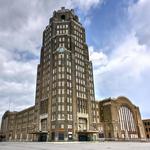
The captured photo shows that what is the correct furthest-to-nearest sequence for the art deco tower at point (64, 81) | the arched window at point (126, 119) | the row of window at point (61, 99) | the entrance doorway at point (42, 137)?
the arched window at point (126, 119), the entrance doorway at point (42, 137), the row of window at point (61, 99), the art deco tower at point (64, 81)

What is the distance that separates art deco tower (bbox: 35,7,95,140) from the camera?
83775mm

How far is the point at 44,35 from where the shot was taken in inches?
4579

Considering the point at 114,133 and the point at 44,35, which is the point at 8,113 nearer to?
the point at 44,35

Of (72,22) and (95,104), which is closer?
(95,104)

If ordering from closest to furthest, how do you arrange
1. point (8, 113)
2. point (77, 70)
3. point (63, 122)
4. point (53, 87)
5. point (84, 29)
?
point (63, 122) → point (53, 87) → point (77, 70) → point (84, 29) → point (8, 113)

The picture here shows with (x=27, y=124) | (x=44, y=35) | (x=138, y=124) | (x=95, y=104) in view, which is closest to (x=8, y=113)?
(x=27, y=124)

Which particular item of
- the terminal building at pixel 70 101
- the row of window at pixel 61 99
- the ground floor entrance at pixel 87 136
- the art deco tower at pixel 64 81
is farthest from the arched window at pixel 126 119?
the row of window at pixel 61 99

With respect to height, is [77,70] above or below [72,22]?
below

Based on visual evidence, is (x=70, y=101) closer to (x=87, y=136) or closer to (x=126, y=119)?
(x=87, y=136)

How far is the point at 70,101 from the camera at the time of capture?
287ft

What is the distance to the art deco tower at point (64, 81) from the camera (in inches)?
3298

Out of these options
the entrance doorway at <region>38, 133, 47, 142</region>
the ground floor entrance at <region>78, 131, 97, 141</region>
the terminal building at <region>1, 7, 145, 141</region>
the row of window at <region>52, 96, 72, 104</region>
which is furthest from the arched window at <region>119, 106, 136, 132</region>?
the entrance doorway at <region>38, 133, 47, 142</region>

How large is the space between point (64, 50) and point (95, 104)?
1270 inches

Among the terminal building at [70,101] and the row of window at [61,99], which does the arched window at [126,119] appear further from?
the row of window at [61,99]
